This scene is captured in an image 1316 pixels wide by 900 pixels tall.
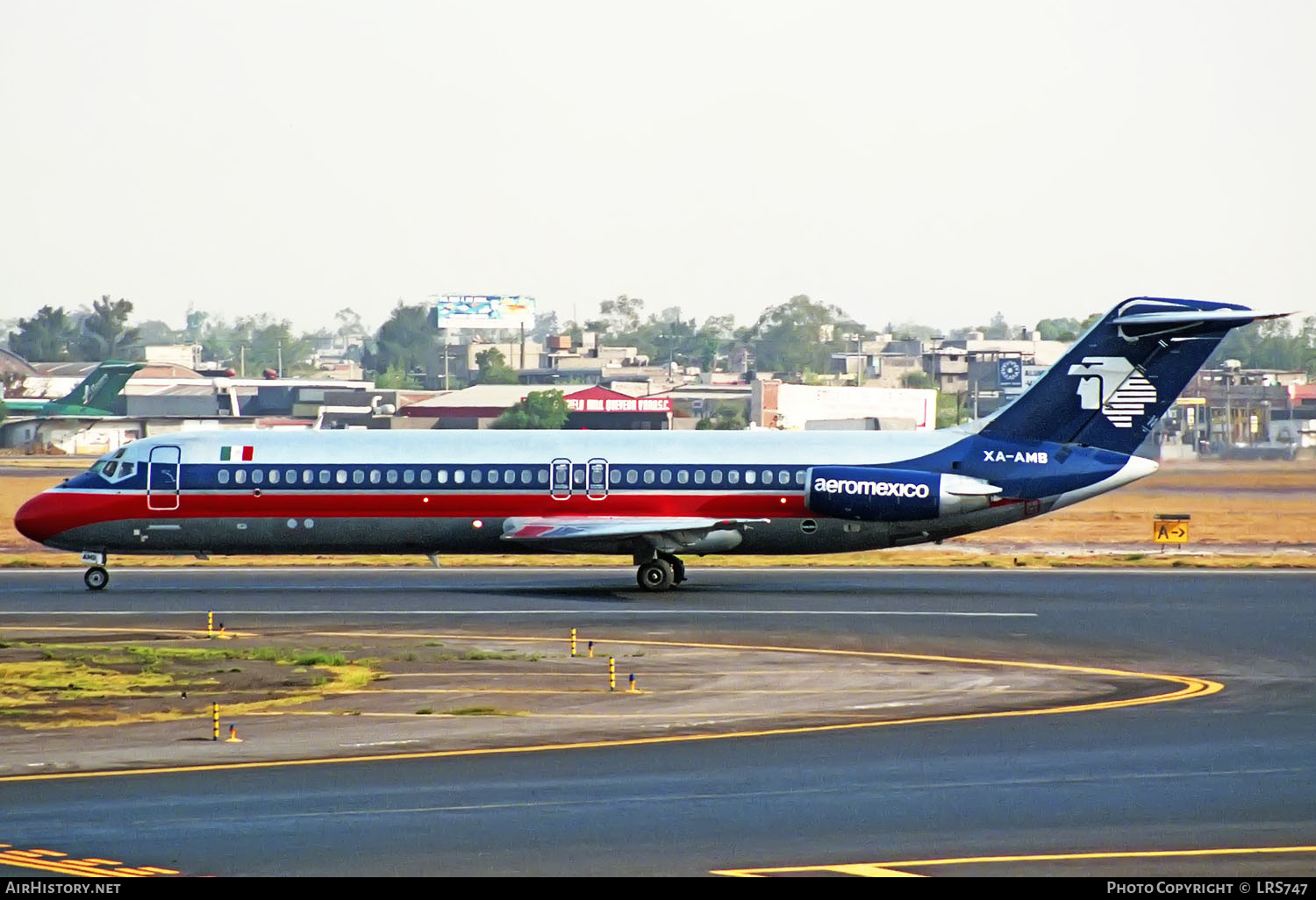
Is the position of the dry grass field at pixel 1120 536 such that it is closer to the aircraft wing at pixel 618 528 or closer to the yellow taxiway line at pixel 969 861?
the aircraft wing at pixel 618 528

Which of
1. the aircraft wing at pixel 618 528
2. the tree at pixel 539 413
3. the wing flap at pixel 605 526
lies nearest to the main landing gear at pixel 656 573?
the aircraft wing at pixel 618 528

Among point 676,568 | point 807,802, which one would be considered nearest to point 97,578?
point 676,568

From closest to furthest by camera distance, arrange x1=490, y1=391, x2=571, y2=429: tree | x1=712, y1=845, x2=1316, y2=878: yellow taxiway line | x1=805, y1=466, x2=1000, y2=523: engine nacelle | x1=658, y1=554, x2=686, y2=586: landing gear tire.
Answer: x1=712, y1=845, x2=1316, y2=878: yellow taxiway line < x1=805, y1=466, x2=1000, y2=523: engine nacelle < x1=658, y1=554, x2=686, y2=586: landing gear tire < x1=490, y1=391, x2=571, y2=429: tree

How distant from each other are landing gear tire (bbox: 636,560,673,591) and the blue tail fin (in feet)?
27.2

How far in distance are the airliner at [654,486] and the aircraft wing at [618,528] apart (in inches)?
1.7

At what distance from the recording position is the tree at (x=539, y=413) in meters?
123

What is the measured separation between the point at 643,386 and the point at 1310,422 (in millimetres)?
61190

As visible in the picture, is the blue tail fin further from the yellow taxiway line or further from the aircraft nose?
the yellow taxiway line

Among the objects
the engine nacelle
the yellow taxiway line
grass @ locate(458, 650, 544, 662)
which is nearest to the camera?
the yellow taxiway line

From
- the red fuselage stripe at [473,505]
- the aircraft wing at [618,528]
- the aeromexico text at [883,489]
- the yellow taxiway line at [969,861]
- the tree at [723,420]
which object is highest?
the tree at [723,420]

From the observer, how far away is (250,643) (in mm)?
29984

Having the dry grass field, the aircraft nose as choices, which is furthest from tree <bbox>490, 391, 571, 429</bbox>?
the aircraft nose

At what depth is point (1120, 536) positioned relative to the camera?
2345 inches

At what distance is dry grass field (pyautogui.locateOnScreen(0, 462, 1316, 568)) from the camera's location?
50156 mm
